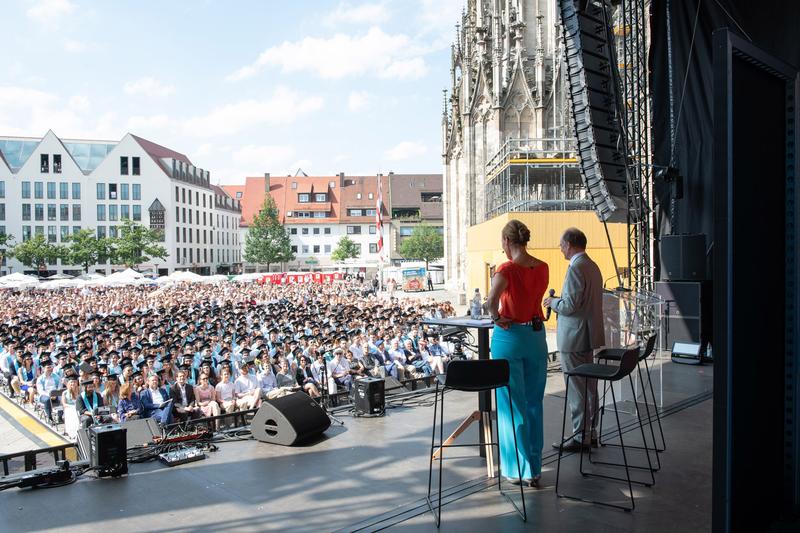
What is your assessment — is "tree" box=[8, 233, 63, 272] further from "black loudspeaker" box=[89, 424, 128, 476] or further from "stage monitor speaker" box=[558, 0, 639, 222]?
"black loudspeaker" box=[89, 424, 128, 476]

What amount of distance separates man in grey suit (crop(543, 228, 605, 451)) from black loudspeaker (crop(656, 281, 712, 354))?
651 cm

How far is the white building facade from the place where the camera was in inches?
2611

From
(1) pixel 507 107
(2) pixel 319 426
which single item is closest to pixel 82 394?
(2) pixel 319 426

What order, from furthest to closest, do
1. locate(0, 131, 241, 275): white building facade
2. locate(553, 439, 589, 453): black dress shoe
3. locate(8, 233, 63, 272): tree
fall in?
1. locate(0, 131, 241, 275): white building facade
2. locate(8, 233, 63, 272): tree
3. locate(553, 439, 589, 453): black dress shoe

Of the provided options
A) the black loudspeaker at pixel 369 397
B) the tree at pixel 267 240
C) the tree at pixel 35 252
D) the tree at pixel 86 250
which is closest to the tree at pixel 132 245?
the tree at pixel 86 250

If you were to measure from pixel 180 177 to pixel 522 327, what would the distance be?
236 feet

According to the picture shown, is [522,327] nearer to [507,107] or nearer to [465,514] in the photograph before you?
[465,514]

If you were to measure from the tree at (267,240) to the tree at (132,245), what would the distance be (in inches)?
453

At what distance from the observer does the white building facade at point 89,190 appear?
66312mm

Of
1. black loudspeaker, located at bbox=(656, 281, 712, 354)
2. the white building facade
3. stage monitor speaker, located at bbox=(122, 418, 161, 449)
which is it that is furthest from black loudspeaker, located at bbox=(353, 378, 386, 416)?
the white building facade

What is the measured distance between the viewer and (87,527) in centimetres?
432

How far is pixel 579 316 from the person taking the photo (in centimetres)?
552

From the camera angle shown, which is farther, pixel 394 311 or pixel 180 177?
pixel 180 177

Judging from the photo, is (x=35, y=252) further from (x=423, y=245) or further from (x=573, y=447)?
(x=573, y=447)
